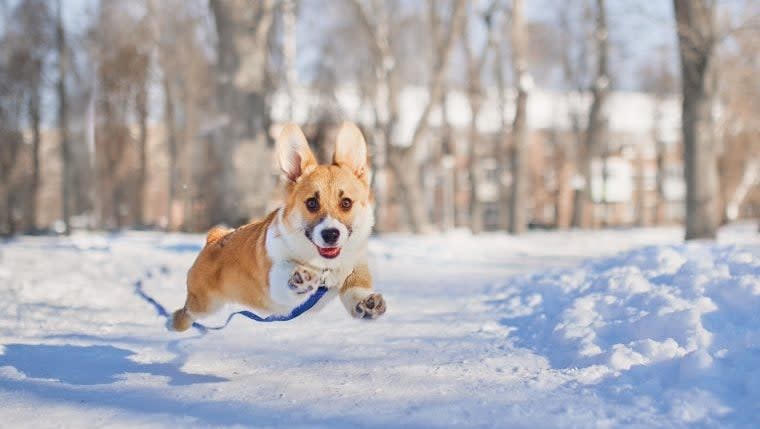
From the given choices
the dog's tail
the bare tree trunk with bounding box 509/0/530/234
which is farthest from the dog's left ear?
the bare tree trunk with bounding box 509/0/530/234

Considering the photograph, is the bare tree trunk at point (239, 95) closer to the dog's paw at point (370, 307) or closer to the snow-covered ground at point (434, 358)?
the snow-covered ground at point (434, 358)

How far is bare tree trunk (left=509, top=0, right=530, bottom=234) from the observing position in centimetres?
2131

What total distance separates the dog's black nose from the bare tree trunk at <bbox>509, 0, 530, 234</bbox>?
18.6 metres

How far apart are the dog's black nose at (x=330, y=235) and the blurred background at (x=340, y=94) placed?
11.6 metres

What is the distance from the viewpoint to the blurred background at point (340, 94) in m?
15.2

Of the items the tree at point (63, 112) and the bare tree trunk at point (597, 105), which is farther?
the bare tree trunk at point (597, 105)

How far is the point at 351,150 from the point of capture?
4273 millimetres

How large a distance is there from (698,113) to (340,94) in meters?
24.1

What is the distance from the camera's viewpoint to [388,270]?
37.6ft

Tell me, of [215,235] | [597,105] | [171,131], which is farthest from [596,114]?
[215,235]

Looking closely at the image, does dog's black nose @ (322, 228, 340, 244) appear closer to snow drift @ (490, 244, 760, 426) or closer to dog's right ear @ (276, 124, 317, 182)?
dog's right ear @ (276, 124, 317, 182)

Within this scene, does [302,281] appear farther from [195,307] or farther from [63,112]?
[63,112]

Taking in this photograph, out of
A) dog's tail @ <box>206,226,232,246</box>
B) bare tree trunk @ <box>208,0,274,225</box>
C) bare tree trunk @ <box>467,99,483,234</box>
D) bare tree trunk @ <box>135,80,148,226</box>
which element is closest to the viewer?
dog's tail @ <box>206,226,232,246</box>

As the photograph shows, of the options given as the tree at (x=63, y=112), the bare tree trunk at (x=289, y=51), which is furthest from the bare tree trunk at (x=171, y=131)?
the tree at (x=63, y=112)
